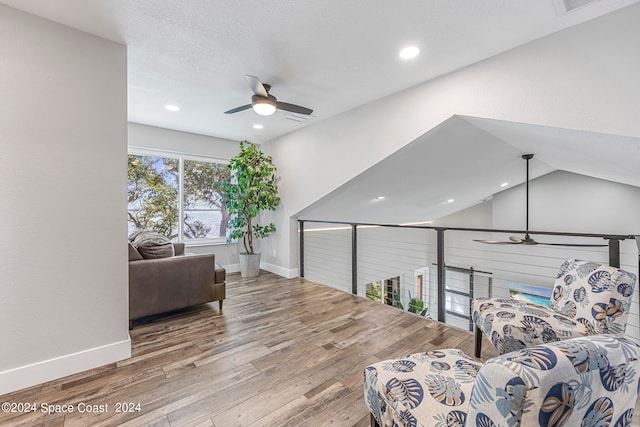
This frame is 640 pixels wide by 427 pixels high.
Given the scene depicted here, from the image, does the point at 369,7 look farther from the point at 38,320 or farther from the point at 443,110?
the point at 38,320

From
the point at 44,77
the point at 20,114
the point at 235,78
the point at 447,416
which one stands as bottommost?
the point at 447,416

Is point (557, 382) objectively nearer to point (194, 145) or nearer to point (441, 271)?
point (441, 271)

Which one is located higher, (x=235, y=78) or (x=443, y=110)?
(x=235, y=78)

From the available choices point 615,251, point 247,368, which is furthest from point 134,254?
point 615,251

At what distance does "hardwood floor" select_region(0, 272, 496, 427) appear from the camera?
1.64 metres

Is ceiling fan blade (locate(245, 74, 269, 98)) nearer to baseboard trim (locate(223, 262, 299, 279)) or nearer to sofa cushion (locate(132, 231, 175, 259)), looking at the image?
sofa cushion (locate(132, 231, 175, 259))

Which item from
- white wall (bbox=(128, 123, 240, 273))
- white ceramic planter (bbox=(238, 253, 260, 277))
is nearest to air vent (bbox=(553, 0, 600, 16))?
white ceramic planter (bbox=(238, 253, 260, 277))

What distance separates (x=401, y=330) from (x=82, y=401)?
255 centimetres

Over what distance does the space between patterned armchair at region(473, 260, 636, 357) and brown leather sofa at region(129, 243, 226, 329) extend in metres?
2.78

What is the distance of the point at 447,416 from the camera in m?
1.02

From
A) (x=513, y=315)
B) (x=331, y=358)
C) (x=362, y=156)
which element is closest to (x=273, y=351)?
(x=331, y=358)

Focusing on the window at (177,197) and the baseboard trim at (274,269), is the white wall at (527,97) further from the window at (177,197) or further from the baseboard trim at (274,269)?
the window at (177,197)

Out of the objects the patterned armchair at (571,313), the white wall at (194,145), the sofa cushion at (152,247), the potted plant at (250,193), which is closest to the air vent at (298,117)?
the potted plant at (250,193)

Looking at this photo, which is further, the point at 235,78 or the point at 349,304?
the point at 349,304
